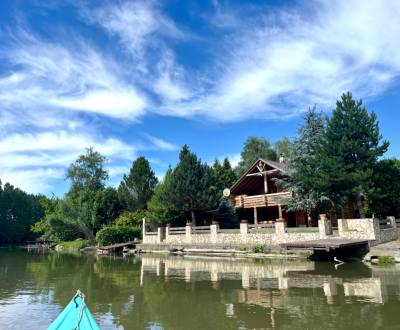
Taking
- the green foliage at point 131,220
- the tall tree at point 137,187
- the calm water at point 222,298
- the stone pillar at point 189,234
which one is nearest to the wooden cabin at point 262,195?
the stone pillar at point 189,234

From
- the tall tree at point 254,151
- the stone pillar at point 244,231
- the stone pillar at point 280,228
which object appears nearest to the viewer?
the stone pillar at point 280,228

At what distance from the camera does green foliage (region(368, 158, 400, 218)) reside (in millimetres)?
25469

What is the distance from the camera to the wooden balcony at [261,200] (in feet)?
99.7

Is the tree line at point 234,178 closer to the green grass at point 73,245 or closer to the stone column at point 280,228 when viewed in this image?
the green grass at point 73,245

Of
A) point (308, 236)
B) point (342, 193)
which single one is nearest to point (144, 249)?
point (308, 236)

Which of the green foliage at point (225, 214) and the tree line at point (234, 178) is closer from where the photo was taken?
the tree line at point (234, 178)

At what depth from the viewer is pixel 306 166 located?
2555 cm

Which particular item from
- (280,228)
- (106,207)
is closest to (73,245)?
(106,207)

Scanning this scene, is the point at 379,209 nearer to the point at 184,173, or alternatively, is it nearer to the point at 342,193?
the point at 342,193

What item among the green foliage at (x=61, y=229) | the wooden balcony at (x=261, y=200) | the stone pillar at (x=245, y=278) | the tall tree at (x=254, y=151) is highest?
the tall tree at (x=254, y=151)

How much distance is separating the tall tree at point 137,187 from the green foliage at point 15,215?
3363 cm

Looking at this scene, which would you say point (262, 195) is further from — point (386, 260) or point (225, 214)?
point (386, 260)

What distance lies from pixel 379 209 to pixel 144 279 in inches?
764

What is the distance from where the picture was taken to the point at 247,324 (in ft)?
28.7
